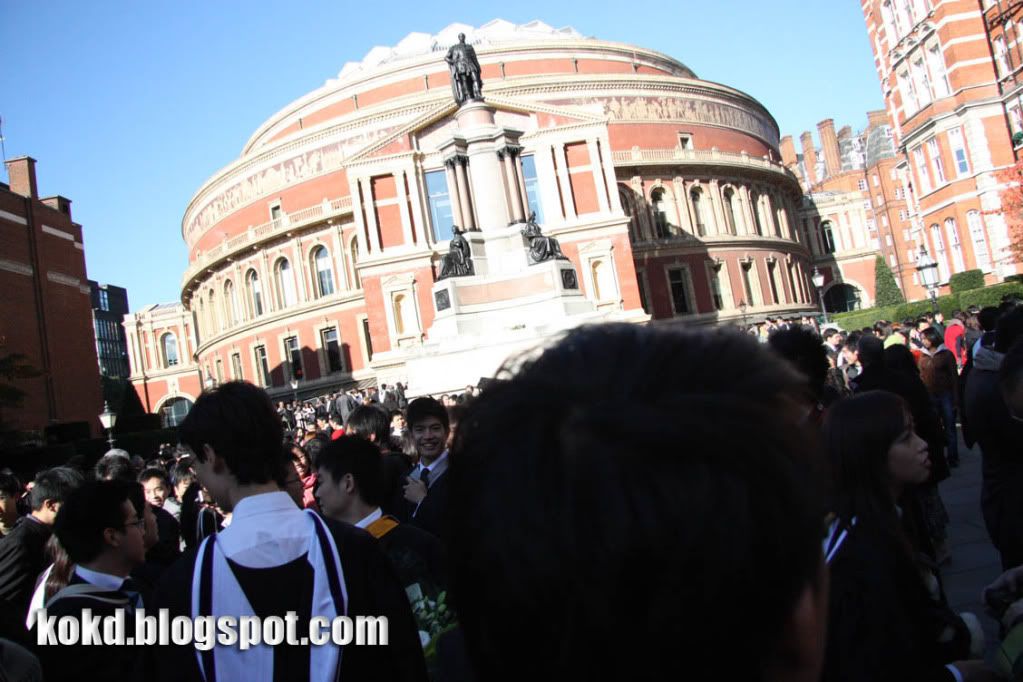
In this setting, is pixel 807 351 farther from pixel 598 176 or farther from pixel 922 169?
pixel 922 169

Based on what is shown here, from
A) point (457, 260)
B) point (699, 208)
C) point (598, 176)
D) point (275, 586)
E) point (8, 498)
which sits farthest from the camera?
point (699, 208)

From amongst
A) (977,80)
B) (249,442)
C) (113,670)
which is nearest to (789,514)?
(249,442)

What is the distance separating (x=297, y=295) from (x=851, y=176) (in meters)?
62.2

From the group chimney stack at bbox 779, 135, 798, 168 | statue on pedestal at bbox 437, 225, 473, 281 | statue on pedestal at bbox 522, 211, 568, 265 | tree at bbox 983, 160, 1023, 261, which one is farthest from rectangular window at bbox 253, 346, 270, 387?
chimney stack at bbox 779, 135, 798, 168

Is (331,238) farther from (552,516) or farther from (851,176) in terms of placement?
(851,176)

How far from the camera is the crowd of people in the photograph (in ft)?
2.95

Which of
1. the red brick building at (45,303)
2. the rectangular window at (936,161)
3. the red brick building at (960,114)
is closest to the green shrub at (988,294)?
the red brick building at (960,114)

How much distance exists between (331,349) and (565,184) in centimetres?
1895

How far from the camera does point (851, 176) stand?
84.1 m

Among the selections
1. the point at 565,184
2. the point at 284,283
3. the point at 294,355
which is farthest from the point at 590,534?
the point at 284,283

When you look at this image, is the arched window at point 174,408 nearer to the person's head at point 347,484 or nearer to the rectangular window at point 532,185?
the rectangular window at point 532,185

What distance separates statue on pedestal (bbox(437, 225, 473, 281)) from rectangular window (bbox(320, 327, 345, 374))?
28319 mm

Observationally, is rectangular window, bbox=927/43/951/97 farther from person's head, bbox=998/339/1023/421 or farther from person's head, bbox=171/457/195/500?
person's head, bbox=171/457/195/500

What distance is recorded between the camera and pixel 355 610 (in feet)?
8.86
